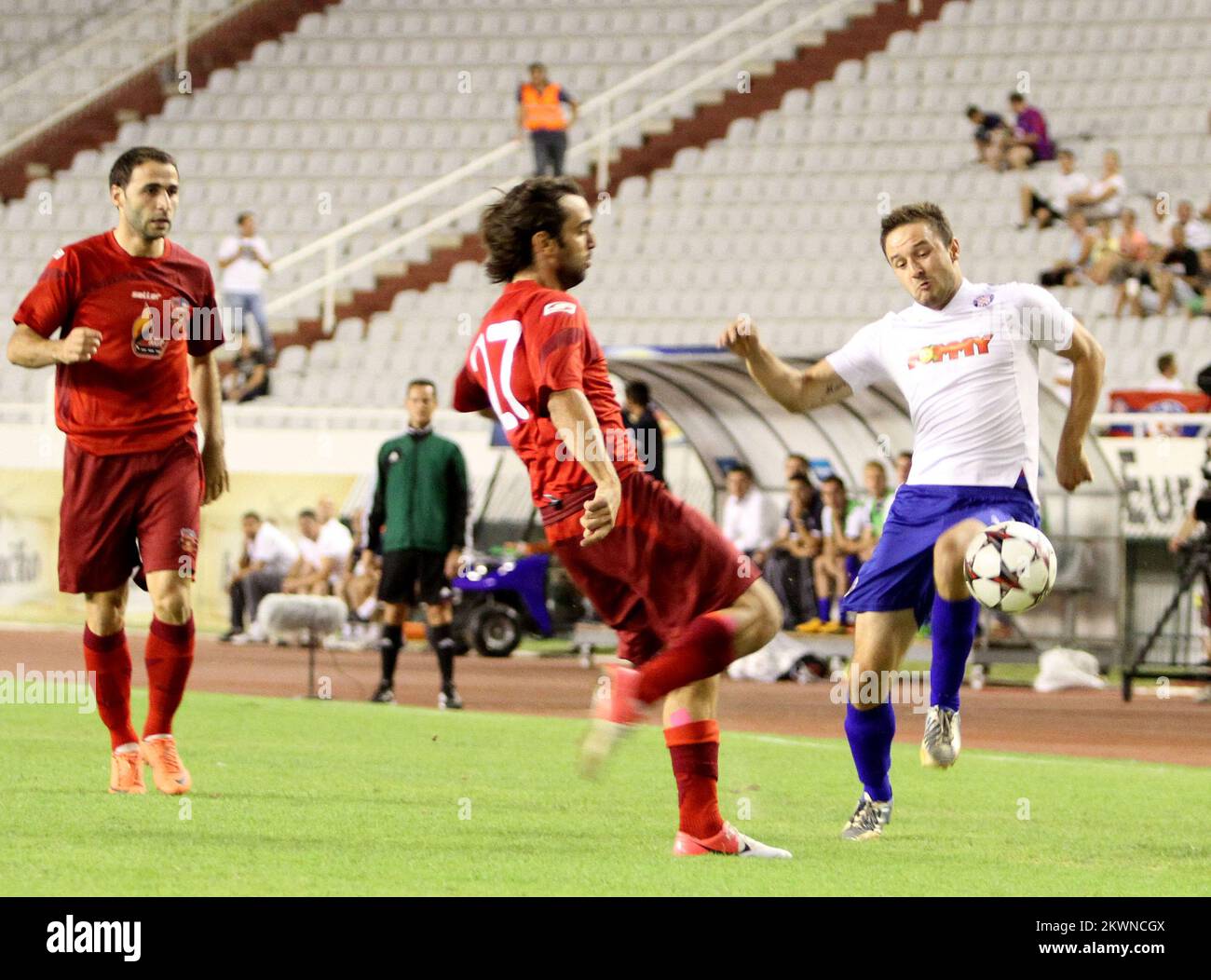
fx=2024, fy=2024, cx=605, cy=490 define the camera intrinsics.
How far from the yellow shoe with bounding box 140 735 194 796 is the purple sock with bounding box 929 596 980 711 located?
2.95 m

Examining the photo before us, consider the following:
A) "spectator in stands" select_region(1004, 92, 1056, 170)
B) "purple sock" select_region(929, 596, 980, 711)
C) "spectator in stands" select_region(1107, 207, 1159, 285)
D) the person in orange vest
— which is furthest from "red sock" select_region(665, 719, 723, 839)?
the person in orange vest

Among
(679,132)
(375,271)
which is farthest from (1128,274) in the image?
(375,271)

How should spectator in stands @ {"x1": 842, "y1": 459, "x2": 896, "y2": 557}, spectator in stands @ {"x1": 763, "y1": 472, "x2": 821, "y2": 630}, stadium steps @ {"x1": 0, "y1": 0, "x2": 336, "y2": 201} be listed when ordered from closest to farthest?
spectator in stands @ {"x1": 842, "y1": 459, "x2": 896, "y2": 557}, spectator in stands @ {"x1": 763, "y1": 472, "x2": 821, "y2": 630}, stadium steps @ {"x1": 0, "y1": 0, "x2": 336, "y2": 201}

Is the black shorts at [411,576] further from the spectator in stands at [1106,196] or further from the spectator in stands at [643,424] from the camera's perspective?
the spectator in stands at [1106,196]

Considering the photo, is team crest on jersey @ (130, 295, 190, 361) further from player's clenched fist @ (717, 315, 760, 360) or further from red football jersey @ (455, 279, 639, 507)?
player's clenched fist @ (717, 315, 760, 360)

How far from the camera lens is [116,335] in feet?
26.2

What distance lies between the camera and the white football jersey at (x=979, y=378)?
24.3ft

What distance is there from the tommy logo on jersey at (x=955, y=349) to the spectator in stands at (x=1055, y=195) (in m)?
17.1

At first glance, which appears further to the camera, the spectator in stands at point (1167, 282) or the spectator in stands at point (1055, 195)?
the spectator in stands at point (1055, 195)

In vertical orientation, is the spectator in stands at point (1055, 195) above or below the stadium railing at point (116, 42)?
below

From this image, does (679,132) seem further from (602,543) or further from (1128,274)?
(602,543)

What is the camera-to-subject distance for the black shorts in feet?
45.6

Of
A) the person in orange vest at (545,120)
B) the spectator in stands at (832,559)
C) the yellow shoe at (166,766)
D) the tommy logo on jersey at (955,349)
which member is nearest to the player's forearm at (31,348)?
the yellow shoe at (166,766)

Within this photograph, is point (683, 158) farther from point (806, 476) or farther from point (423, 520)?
point (423, 520)
